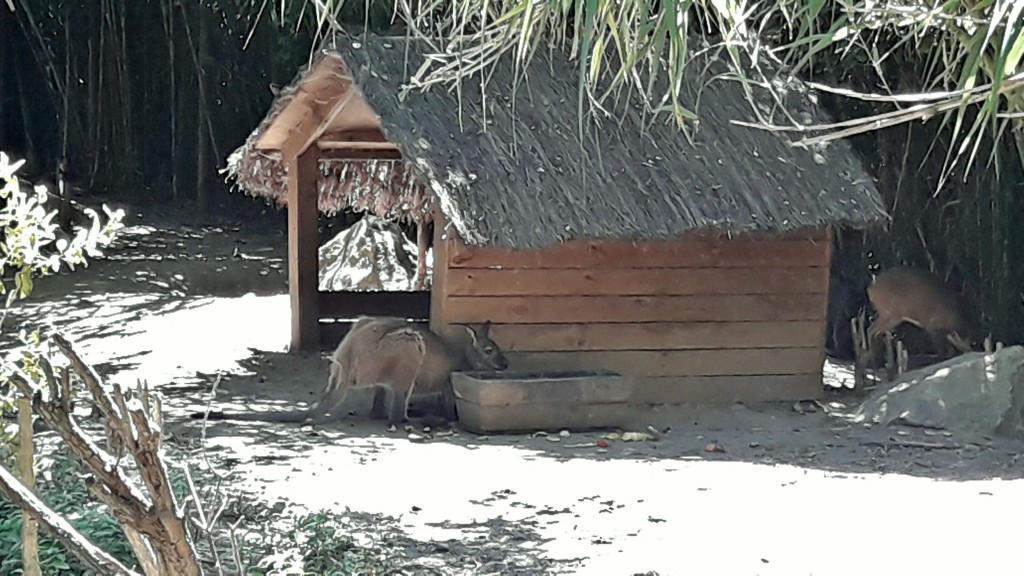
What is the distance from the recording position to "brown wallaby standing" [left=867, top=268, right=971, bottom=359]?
11.4 metres

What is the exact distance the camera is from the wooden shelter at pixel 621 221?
873 cm

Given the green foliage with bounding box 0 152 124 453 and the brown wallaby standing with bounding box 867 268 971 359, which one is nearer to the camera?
the green foliage with bounding box 0 152 124 453

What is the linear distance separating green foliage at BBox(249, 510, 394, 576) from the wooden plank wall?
362 cm

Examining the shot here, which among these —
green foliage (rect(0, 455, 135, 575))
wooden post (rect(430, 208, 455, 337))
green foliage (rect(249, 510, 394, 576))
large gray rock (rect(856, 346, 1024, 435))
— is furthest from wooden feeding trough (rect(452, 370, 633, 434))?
green foliage (rect(0, 455, 135, 575))

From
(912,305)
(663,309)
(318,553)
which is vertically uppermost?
(663,309)

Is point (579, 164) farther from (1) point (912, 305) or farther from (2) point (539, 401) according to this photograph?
(1) point (912, 305)

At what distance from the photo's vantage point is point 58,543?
175 inches

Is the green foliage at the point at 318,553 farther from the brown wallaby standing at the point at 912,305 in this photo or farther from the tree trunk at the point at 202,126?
the tree trunk at the point at 202,126

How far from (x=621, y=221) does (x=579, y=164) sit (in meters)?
0.59

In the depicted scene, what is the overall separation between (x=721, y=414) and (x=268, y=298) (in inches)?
238

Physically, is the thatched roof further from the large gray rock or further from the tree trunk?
the tree trunk

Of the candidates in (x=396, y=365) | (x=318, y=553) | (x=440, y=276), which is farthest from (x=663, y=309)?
(x=318, y=553)

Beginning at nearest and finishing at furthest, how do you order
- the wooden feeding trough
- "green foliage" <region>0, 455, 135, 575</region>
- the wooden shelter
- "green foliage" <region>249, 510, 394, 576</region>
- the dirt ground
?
"green foliage" <region>0, 455, 135, 575</region>
"green foliage" <region>249, 510, 394, 576</region>
the dirt ground
the wooden feeding trough
the wooden shelter

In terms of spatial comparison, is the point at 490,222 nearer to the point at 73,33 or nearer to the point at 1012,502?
the point at 1012,502
